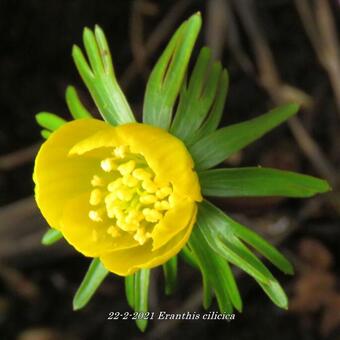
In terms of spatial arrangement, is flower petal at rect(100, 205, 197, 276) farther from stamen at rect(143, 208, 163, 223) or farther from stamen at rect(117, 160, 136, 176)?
stamen at rect(117, 160, 136, 176)

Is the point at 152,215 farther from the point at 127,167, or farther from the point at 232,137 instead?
the point at 232,137

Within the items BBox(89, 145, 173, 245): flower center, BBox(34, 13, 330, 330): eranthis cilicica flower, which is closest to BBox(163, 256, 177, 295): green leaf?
BBox(34, 13, 330, 330): eranthis cilicica flower

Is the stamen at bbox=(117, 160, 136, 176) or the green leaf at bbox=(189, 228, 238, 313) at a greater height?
the stamen at bbox=(117, 160, 136, 176)

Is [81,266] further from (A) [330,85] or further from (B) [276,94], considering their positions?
(A) [330,85]

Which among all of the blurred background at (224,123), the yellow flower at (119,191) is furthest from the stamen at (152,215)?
the blurred background at (224,123)

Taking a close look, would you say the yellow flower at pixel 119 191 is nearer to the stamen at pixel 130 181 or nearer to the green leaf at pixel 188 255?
the stamen at pixel 130 181

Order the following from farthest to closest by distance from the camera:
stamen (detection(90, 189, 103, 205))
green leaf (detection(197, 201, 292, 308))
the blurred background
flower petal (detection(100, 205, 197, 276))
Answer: the blurred background → stamen (detection(90, 189, 103, 205)) → green leaf (detection(197, 201, 292, 308)) → flower petal (detection(100, 205, 197, 276))
